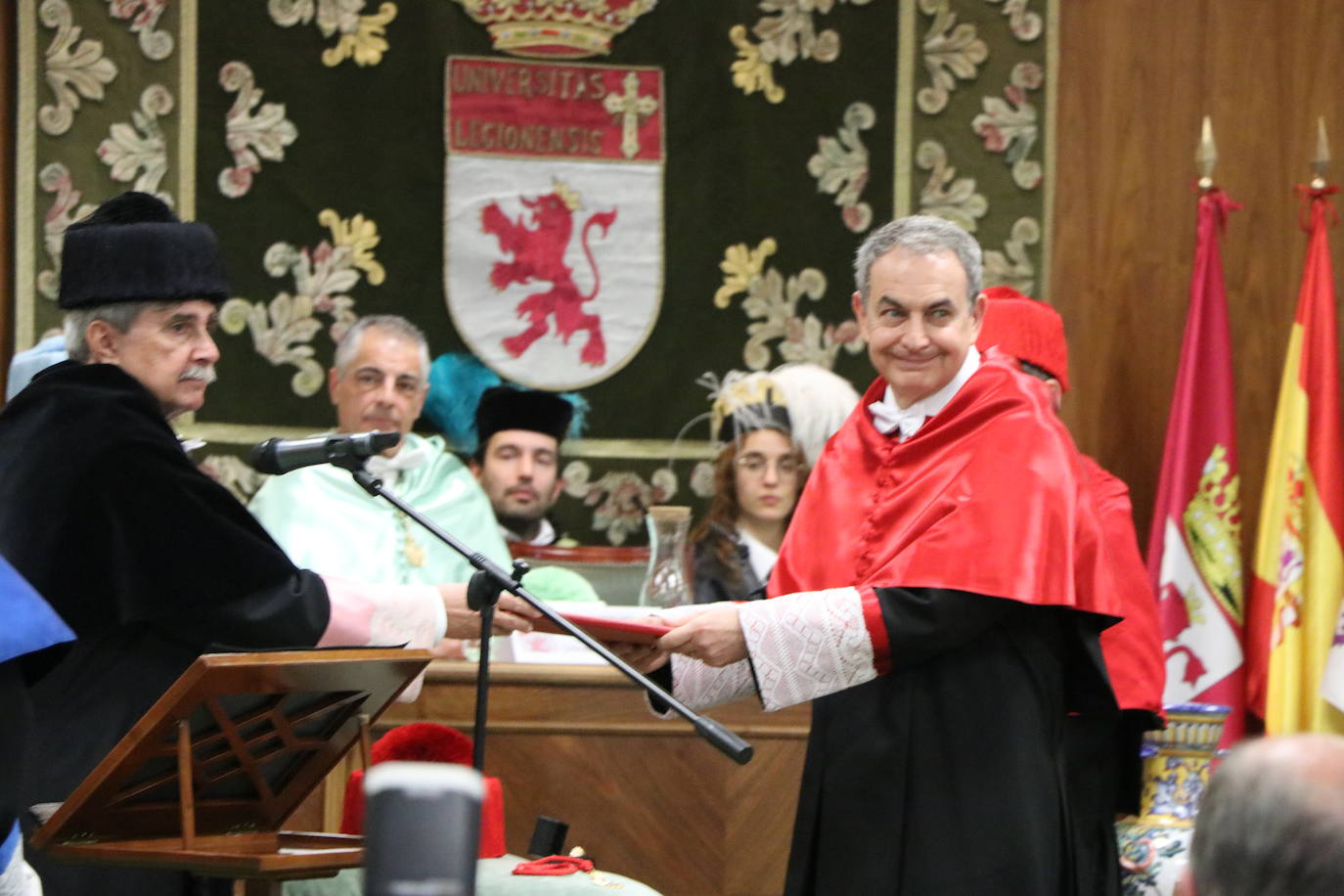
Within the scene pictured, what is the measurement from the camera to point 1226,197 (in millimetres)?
5836

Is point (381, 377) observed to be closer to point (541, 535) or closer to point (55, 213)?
point (541, 535)

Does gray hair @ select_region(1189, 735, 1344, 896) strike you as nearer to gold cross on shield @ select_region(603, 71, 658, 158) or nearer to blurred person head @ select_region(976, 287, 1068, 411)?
blurred person head @ select_region(976, 287, 1068, 411)

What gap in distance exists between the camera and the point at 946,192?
6.15 meters

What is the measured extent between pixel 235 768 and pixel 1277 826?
168 centimetres

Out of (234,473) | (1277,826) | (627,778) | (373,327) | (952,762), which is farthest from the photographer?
(234,473)

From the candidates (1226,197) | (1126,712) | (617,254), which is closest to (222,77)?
(617,254)

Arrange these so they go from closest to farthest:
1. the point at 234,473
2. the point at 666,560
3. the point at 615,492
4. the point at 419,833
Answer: the point at 419,833, the point at 666,560, the point at 234,473, the point at 615,492

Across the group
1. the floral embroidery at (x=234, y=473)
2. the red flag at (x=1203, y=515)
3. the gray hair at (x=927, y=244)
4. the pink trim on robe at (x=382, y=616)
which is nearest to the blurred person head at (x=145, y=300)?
the pink trim on robe at (x=382, y=616)

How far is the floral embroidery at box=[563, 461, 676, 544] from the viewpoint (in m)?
6.04

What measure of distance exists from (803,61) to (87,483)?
12.5ft

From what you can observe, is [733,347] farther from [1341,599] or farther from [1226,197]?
→ [1341,599]

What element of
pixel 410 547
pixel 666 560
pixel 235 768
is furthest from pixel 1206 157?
pixel 235 768

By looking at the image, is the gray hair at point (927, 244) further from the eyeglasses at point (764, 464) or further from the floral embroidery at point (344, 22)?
the floral embroidery at point (344, 22)

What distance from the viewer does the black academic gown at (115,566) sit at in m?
2.78
